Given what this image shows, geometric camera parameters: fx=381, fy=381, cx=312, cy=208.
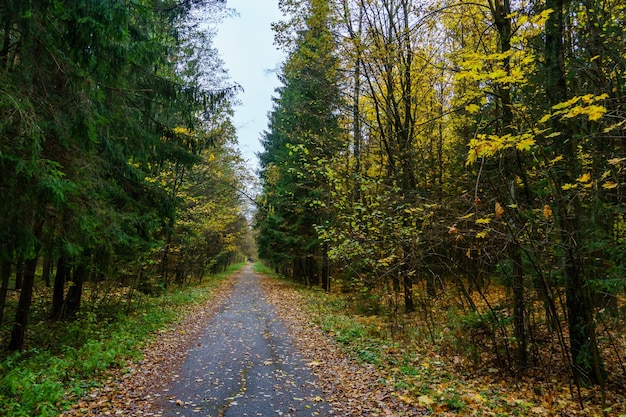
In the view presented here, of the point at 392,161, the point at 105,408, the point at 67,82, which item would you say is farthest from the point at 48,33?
the point at 392,161

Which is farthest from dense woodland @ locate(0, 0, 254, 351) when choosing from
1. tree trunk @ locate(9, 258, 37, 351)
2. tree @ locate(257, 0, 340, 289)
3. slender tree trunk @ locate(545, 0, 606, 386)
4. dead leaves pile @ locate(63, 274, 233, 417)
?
slender tree trunk @ locate(545, 0, 606, 386)

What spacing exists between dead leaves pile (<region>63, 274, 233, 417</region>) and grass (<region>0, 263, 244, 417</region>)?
198 millimetres

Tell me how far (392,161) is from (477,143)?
8.01m

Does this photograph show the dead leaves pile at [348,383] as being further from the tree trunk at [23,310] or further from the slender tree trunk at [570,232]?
the tree trunk at [23,310]

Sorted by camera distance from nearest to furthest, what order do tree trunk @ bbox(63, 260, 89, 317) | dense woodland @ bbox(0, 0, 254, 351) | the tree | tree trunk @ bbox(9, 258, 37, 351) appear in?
dense woodland @ bbox(0, 0, 254, 351)
tree trunk @ bbox(9, 258, 37, 351)
tree trunk @ bbox(63, 260, 89, 317)
the tree

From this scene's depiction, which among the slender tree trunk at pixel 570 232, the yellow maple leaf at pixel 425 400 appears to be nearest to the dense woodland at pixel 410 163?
the slender tree trunk at pixel 570 232

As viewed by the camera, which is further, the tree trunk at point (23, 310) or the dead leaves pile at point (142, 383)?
the tree trunk at point (23, 310)

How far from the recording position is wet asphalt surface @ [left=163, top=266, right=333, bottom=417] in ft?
17.8

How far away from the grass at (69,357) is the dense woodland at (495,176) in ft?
17.8

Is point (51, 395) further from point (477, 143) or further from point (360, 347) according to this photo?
point (477, 143)

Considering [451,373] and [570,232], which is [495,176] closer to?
[570,232]

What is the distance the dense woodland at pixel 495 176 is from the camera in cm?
556

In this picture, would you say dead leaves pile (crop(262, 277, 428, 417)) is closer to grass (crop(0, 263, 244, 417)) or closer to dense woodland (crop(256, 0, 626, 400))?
dense woodland (crop(256, 0, 626, 400))

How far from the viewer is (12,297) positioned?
44.2 feet
